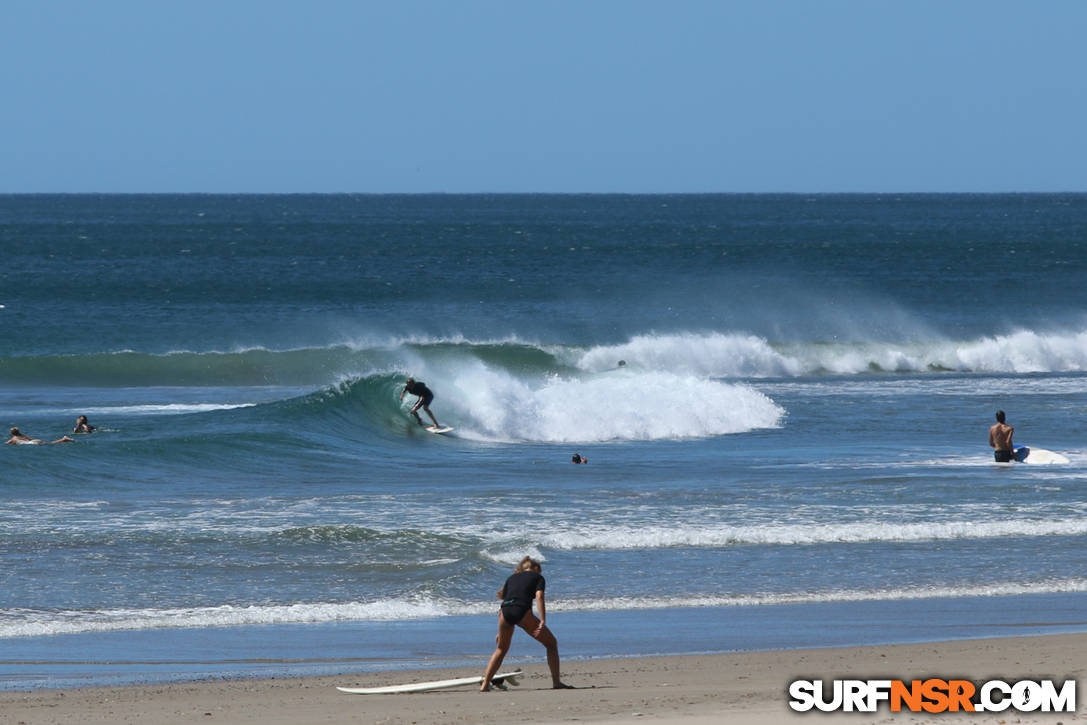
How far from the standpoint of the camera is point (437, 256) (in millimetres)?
82562

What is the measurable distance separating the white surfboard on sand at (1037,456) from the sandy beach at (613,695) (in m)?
11.2

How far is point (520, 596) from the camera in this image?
1038 cm

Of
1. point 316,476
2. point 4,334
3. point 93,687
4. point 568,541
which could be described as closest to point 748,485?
point 568,541

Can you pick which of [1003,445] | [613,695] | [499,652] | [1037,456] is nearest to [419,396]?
[1003,445]

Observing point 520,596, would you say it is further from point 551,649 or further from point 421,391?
point 421,391

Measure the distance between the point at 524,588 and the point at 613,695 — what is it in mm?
1028

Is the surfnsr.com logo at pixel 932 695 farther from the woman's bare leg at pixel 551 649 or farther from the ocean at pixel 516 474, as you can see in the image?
the ocean at pixel 516 474

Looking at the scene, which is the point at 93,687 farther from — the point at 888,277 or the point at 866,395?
the point at 888,277

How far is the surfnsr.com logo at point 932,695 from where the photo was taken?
9.23 metres

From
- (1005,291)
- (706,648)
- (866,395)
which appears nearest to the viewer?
(706,648)

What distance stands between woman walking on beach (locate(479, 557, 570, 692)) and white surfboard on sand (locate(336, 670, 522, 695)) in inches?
3.2

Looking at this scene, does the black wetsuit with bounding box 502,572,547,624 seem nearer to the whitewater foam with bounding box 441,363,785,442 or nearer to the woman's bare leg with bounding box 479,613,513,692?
the woman's bare leg with bounding box 479,613,513,692

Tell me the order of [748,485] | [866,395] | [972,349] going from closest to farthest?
1. [748,485]
2. [866,395]
3. [972,349]

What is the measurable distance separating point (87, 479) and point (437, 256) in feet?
206
